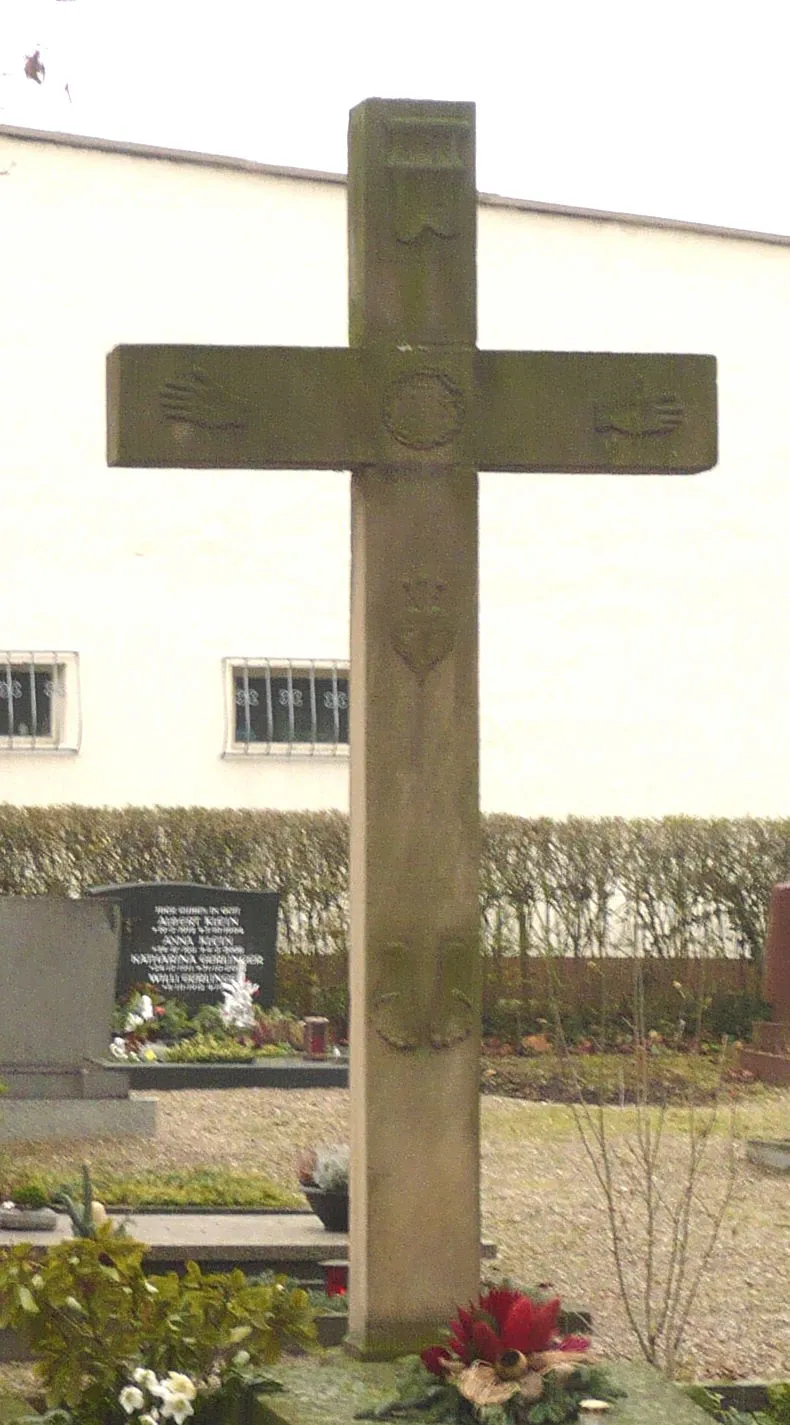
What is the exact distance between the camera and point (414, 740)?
18.1 ft

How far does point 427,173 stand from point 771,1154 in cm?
688

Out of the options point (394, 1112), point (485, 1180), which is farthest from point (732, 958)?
point (394, 1112)

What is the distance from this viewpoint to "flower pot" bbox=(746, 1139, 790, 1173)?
11.3m

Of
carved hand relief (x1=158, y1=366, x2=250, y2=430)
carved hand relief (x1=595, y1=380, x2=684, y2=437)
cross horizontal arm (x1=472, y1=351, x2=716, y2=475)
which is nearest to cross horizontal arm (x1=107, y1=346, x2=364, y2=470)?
carved hand relief (x1=158, y1=366, x2=250, y2=430)

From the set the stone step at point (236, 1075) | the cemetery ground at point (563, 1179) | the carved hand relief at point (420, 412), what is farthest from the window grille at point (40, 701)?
the carved hand relief at point (420, 412)

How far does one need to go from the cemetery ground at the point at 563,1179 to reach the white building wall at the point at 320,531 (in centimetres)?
658

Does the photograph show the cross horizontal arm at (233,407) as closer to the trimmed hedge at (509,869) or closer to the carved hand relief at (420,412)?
the carved hand relief at (420,412)

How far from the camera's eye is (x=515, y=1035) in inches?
690

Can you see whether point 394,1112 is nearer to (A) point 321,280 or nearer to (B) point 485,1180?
(B) point 485,1180

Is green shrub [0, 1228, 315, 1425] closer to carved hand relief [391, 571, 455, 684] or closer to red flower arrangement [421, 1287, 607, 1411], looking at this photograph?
red flower arrangement [421, 1287, 607, 1411]

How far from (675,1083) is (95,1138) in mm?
4826

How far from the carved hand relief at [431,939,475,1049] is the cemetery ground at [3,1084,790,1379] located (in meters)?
1.68

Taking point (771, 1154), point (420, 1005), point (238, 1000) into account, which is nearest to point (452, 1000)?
point (420, 1005)

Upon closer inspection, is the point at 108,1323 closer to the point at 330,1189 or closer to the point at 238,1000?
the point at 330,1189
